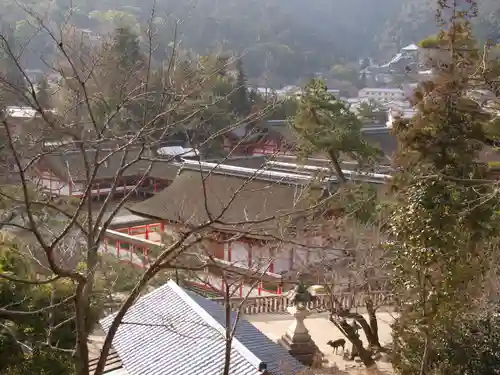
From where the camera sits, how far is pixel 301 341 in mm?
8727

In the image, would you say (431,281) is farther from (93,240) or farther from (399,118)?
(93,240)

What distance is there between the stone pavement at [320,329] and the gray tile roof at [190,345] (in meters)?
2.87

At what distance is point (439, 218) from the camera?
21.9 feet

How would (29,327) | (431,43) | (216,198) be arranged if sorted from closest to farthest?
(29,327) < (431,43) < (216,198)

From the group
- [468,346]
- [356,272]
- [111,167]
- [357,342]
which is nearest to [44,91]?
[356,272]

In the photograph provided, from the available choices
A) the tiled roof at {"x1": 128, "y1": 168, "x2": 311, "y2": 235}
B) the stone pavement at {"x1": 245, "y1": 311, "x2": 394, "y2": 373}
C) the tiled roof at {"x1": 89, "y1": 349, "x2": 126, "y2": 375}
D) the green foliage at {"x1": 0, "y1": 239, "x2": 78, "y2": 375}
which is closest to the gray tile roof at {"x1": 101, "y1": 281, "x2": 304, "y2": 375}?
the tiled roof at {"x1": 89, "y1": 349, "x2": 126, "y2": 375}

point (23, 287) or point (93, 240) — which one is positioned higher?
point (93, 240)

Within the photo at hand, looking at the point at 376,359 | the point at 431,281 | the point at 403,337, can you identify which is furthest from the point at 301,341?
the point at 431,281

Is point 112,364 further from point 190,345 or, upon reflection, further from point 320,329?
point 320,329

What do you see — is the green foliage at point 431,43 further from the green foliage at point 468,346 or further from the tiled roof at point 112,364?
the tiled roof at point 112,364

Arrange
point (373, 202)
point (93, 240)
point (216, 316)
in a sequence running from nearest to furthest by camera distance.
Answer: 1. point (93, 240)
2. point (216, 316)
3. point (373, 202)

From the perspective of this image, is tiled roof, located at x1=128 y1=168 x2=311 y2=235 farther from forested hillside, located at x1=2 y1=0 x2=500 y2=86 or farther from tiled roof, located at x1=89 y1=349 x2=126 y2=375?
forested hillside, located at x1=2 y1=0 x2=500 y2=86

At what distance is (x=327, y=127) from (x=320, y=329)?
410 centimetres

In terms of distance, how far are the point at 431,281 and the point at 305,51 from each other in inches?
2618
